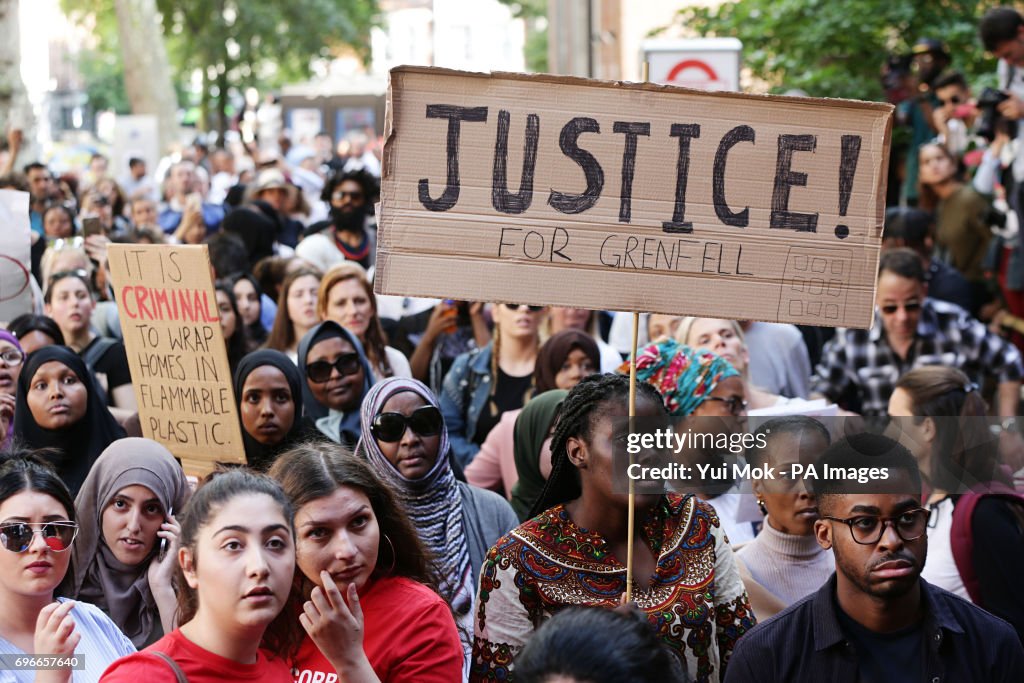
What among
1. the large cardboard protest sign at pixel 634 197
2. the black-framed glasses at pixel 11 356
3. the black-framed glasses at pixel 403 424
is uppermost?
the large cardboard protest sign at pixel 634 197

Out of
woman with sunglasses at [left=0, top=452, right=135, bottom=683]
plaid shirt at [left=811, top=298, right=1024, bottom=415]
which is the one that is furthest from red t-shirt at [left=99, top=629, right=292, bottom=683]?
→ plaid shirt at [left=811, top=298, right=1024, bottom=415]

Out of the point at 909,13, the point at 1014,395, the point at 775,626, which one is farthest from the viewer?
the point at 909,13

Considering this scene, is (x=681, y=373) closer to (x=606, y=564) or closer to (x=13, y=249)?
(x=606, y=564)

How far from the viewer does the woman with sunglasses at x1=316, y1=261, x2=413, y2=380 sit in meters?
7.38

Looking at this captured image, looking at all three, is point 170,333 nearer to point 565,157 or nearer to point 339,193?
point 565,157

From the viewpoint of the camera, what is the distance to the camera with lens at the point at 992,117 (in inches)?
359

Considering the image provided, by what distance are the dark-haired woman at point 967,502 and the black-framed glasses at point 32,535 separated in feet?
7.88

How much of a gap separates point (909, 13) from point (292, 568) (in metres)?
11.5

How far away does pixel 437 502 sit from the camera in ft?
15.4

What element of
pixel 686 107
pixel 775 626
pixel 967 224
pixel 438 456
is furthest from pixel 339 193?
pixel 775 626

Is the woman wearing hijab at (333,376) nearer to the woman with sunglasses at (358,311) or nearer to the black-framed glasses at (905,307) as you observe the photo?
the woman with sunglasses at (358,311)

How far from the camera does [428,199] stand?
4059mm

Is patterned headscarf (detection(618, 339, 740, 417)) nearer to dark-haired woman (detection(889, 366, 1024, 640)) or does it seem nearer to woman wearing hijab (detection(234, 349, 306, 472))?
dark-haired woman (detection(889, 366, 1024, 640))

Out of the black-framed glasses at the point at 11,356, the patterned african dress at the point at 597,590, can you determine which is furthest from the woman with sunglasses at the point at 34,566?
the black-framed glasses at the point at 11,356
